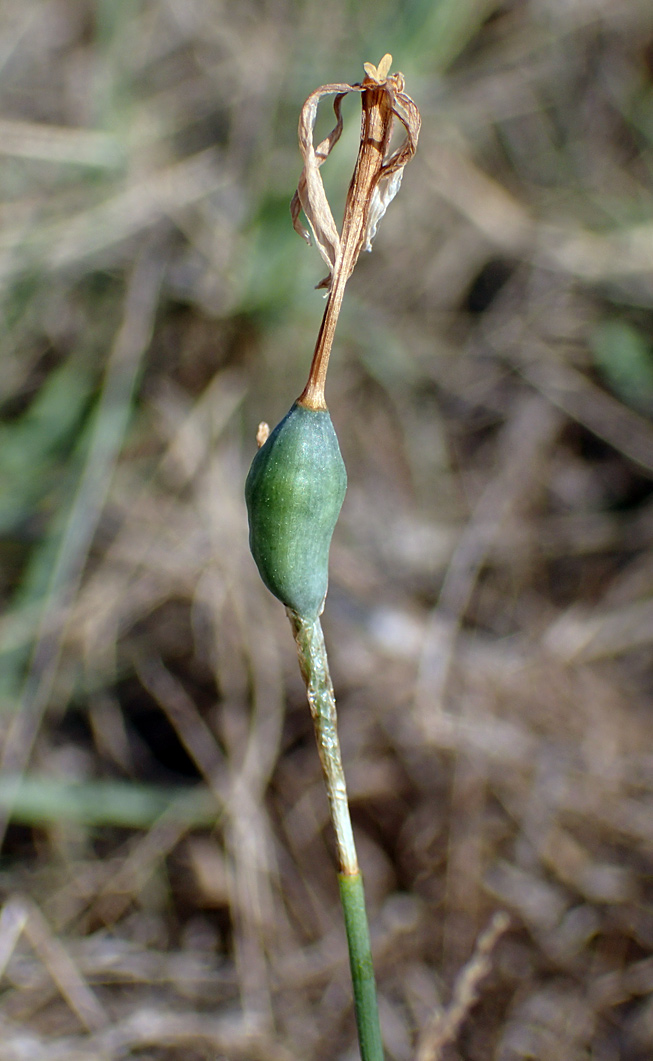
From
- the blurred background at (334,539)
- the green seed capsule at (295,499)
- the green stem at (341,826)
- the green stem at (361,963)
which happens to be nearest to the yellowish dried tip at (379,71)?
the green seed capsule at (295,499)

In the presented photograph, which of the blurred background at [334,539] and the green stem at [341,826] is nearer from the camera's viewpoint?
the green stem at [341,826]

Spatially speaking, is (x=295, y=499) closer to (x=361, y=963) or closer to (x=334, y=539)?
(x=361, y=963)

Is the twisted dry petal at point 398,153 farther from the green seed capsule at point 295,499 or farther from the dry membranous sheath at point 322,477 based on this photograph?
the green seed capsule at point 295,499

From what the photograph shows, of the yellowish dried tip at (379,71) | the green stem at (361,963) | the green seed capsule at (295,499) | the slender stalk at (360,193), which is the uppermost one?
the yellowish dried tip at (379,71)

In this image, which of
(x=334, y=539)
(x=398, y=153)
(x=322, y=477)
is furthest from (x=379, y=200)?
(x=334, y=539)

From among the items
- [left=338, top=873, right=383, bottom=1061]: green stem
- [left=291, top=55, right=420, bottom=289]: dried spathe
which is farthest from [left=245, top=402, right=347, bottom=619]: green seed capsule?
[left=338, top=873, right=383, bottom=1061]: green stem

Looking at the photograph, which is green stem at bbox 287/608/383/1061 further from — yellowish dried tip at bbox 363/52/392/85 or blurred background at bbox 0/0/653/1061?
blurred background at bbox 0/0/653/1061

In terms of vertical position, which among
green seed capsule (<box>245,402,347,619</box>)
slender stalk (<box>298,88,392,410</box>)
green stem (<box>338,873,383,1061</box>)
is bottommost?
green stem (<box>338,873,383,1061</box>)
